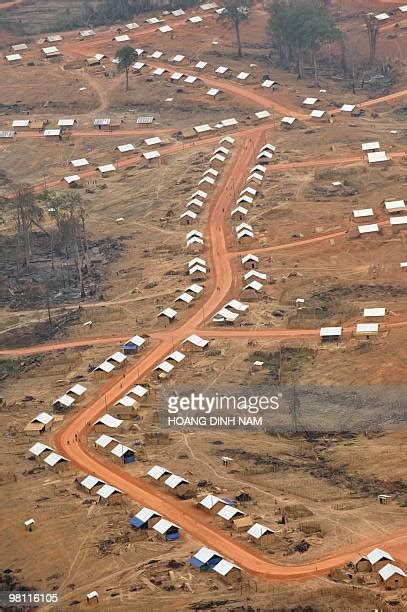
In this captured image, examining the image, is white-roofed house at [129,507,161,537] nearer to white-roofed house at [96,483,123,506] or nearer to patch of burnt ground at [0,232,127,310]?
white-roofed house at [96,483,123,506]

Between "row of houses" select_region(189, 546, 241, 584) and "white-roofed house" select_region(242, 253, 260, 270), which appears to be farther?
"white-roofed house" select_region(242, 253, 260, 270)

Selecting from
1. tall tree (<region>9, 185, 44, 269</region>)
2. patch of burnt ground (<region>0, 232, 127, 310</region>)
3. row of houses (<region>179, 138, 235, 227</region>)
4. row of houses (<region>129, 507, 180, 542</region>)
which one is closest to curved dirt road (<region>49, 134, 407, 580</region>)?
row of houses (<region>129, 507, 180, 542</region>)

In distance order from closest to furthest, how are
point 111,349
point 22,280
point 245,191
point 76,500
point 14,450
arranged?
point 76,500 → point 14,450 → point 111,349 → point 22,280 → point 245,191

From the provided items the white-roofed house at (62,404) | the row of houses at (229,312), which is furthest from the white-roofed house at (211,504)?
the row of houses at (229,312)

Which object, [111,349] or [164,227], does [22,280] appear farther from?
[111,349]

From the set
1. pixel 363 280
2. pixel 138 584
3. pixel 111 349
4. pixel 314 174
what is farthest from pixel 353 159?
pixel 138 584

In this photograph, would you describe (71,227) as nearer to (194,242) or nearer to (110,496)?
(194,242)

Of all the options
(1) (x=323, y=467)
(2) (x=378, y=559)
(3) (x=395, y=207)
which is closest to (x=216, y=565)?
(2) (x=378, y=559)

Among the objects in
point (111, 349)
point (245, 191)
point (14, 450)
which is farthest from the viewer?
point (245, 191)
